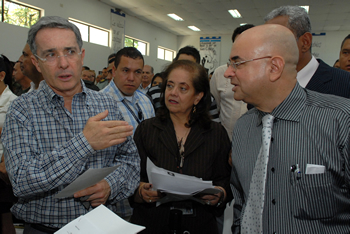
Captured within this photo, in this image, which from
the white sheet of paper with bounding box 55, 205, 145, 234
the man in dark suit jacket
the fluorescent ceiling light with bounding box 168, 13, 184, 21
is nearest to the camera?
the white sheet of paper with bounding box 55, 205, 145, 234

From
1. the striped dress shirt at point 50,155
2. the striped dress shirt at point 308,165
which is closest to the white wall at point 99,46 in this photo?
the striped dress shirt at point 50,155

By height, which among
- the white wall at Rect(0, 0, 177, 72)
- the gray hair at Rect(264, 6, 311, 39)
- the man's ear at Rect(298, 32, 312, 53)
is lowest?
the man's ear at Rect(298, 32, 312, 53)

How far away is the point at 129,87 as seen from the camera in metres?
2.74

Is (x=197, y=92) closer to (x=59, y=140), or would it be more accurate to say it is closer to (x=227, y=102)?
(x=227, y=102)

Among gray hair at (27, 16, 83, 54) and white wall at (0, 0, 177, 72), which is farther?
white wall at (0, 0, 177, 72)

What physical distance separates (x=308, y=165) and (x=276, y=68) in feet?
1.57

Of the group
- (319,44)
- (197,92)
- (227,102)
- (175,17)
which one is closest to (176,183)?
(197,92)

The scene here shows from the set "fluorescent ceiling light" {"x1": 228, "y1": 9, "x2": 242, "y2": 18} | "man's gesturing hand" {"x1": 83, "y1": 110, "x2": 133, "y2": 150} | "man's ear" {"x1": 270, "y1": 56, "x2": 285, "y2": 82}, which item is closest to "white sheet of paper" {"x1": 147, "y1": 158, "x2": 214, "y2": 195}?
"man's gesturing hand" {"x1": 83, "y1": 110, "x2": 133, "y2": 150}

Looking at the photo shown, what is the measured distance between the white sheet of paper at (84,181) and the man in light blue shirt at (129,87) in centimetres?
137

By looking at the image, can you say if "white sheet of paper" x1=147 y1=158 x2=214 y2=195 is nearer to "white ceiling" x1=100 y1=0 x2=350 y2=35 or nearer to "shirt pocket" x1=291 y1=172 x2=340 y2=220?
"shirt pocket" x1=291 y1=172 x2=340 y2=220

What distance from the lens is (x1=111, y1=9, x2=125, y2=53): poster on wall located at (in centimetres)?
1126

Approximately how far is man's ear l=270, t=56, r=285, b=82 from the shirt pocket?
1.57 ft

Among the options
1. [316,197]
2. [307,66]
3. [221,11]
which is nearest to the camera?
[316,197]

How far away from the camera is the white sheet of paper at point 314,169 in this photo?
3.62ft
